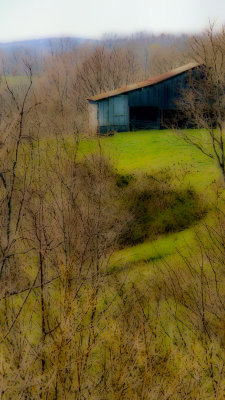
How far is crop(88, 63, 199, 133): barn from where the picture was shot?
113 feet

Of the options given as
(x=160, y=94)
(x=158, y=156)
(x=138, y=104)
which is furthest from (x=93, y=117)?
(x=158, y=156)

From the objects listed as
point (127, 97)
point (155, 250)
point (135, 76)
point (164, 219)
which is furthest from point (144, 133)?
point (135, 76)

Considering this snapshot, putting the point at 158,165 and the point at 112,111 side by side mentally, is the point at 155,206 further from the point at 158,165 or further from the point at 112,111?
the point at 112,111

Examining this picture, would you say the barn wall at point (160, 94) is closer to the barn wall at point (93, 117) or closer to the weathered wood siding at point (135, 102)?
the weathered wood siding at point (135, 102)

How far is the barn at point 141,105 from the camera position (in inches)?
1359

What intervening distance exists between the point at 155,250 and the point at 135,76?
141 feet

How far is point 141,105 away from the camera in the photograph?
34.9m

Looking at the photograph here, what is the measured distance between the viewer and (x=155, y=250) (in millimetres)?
19719

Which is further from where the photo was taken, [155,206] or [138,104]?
[138,104]

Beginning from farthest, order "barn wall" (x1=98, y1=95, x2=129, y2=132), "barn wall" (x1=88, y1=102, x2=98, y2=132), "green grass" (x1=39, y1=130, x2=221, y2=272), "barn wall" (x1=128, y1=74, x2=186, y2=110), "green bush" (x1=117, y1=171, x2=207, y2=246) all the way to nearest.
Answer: "barn wall" (x1=88, y1=102, x2=98, y2=132)
"barn wall" (x1=128, y1=74, x2=186, y2=110)
"barn wall" (x1=98, y1=95, x2=129, y2=132)
"green bush" (x1=117, y1=171, x2=207, y2=246)
"green grass" (x1=39, y1=130, x2=221, y2=272)

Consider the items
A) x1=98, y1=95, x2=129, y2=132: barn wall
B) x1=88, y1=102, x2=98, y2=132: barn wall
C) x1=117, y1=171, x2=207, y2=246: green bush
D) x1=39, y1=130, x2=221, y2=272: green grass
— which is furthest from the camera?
x1=88, y1=102, x2=98, y2=132: barn wall

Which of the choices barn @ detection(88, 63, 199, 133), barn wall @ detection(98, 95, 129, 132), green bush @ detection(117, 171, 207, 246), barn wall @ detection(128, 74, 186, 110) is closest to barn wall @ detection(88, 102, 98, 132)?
barn @ detection(88, 63, 199, 133)

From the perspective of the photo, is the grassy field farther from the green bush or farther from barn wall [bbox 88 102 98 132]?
barn wall [bbox 88 102 98 132]

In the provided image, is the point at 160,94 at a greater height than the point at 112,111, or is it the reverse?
the point at 160,94
